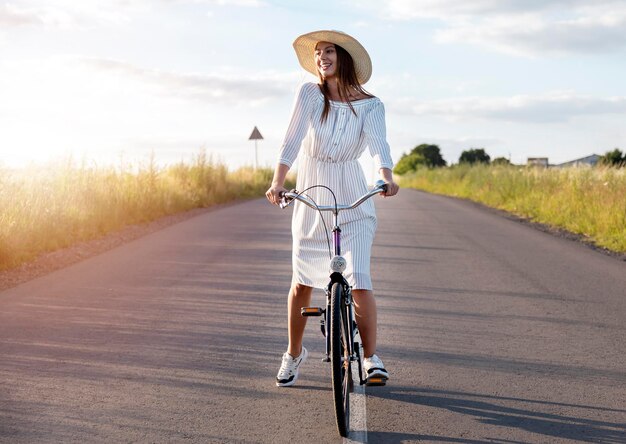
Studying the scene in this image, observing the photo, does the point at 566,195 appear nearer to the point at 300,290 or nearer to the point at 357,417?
the point at 300,290

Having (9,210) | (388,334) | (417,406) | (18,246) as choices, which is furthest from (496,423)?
(9,210)

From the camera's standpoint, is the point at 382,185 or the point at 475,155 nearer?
the point at 382,185

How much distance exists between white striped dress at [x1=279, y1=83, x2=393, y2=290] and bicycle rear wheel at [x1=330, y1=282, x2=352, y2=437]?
1.11 feet

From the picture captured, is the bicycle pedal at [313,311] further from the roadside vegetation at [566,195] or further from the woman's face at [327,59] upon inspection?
the roadside vegetation at [566,195]

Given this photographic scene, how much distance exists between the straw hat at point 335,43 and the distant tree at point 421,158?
105m

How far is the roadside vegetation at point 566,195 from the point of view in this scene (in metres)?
17.0

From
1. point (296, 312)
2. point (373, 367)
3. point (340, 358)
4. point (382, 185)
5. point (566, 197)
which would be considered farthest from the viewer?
point (566, 197)

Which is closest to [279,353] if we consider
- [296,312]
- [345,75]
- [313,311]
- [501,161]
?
[296,312]

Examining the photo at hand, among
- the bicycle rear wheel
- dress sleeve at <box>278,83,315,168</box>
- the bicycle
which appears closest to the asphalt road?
the bicycle rear wheel

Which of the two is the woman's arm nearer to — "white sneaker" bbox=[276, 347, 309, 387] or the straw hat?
the straw hat

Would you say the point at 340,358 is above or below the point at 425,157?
below

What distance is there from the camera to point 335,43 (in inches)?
206

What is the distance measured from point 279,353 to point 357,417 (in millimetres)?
1673

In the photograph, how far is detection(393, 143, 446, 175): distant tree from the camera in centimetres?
11169
